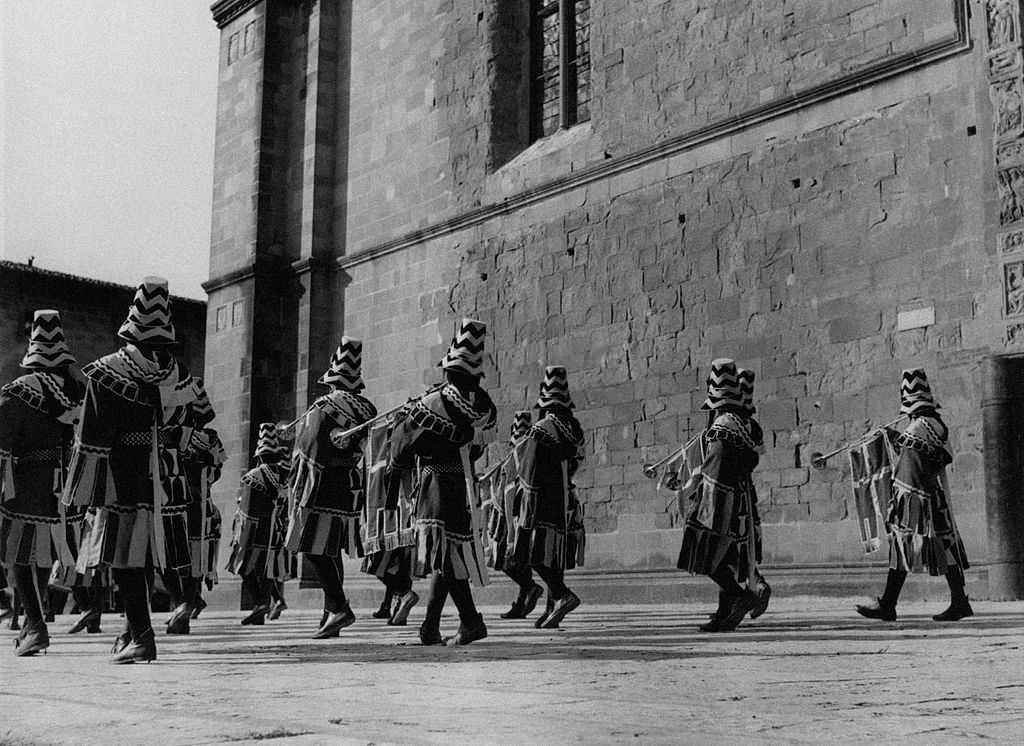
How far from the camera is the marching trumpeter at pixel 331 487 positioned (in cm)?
846

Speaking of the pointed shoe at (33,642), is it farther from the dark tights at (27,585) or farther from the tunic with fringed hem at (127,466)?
the tunic with fringed hem at (127,466)

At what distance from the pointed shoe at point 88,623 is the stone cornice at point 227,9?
13.4 m

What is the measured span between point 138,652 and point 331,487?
8.06ft

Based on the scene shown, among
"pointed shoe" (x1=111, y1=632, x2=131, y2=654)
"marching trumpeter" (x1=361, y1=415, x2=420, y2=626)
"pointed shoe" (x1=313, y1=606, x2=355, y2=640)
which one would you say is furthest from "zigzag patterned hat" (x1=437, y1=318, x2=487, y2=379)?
"pointed shoe" (x1=111, y1=632, x2=131, y2=654)

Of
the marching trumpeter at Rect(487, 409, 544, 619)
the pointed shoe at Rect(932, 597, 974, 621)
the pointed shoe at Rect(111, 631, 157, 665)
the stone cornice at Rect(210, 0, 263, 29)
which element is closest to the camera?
the pointed shoe at Rect(111, 631, 157, 665)

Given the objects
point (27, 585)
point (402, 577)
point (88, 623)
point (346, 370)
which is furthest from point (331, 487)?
point (88, 623)

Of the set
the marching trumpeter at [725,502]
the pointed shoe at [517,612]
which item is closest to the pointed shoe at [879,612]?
the marching trumpeter at [725,502]

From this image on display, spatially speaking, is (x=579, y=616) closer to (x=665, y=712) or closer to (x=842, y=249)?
(x=842, y=249)

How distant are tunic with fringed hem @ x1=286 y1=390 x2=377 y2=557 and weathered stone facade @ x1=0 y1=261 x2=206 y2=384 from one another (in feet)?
78.6

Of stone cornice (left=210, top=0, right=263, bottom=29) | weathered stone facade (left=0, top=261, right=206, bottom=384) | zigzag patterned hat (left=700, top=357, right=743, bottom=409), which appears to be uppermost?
stone cornice (left=210, top=0, right=263, bottom=29)

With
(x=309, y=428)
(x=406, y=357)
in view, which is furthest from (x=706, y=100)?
(x=309, y=428)

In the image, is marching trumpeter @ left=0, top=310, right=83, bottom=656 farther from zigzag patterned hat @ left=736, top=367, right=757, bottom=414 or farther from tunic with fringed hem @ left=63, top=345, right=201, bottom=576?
zigzag patterned hat @ left=736, top=367, right=757, bottom=414

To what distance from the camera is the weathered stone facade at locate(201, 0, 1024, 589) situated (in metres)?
12.0

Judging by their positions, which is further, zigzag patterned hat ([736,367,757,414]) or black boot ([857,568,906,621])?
zigzag patterned hat ([736,367,757,414])
